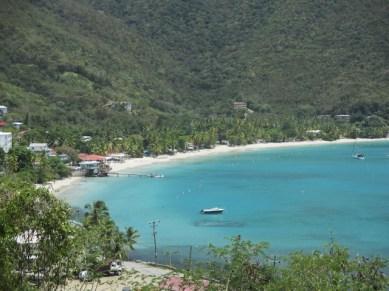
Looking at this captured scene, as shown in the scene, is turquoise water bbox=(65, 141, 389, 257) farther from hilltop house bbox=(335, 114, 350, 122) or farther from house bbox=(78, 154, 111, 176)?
hilltop house bbox=(335, 114, 350, 122)

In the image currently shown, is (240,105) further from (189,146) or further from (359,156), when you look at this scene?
(359,156)

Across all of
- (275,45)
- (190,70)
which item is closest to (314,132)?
(275,45)

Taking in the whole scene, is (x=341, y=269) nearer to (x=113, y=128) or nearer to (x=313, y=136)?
(x=113, y=128)

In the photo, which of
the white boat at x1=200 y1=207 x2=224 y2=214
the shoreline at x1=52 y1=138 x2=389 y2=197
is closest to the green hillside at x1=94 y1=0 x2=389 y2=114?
the shoreline at x1=52 y1=138 x2=389 y2=197

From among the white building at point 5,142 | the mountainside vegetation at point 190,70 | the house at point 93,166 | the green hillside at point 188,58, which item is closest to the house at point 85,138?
the mountainside vegetation at point 190,70

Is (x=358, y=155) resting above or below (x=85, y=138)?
below

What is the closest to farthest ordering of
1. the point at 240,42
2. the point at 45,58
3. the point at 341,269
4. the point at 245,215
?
the point at 341,269 < the point at 245,215 < the point at 45,58 < the point at 240,42

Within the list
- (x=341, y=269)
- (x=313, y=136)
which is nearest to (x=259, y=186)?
(x=313, y=136)
